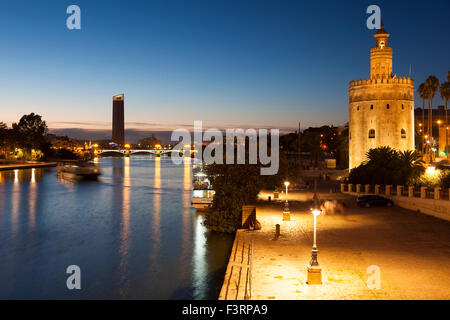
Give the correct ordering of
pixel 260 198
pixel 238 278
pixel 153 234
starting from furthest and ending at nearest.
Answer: pixel 260 198
pixel 153 234
pixel 238 278

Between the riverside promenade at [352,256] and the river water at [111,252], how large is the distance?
3.53 meters

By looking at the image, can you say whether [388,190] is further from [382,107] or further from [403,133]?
[382,107]

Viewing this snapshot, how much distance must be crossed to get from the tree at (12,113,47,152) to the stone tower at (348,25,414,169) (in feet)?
380

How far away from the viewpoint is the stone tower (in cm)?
5294

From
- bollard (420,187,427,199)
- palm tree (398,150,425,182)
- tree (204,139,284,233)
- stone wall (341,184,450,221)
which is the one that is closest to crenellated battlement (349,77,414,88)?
palm tree (398,150,425,182)

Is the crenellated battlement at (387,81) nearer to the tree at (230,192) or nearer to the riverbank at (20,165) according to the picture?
the tree at (230,192)

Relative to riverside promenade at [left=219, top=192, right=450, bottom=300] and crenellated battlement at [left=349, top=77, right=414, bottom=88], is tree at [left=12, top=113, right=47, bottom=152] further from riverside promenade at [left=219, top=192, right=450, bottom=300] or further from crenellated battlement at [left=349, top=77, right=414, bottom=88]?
riverside promenade at [left=219, top=192, right=450, bottom=300]

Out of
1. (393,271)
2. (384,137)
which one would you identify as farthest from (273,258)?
(384,137)

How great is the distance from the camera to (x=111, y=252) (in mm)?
28250

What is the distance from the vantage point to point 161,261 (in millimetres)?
25875

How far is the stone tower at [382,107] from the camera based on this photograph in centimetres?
5294

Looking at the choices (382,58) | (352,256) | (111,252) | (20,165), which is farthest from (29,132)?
(352,256)
